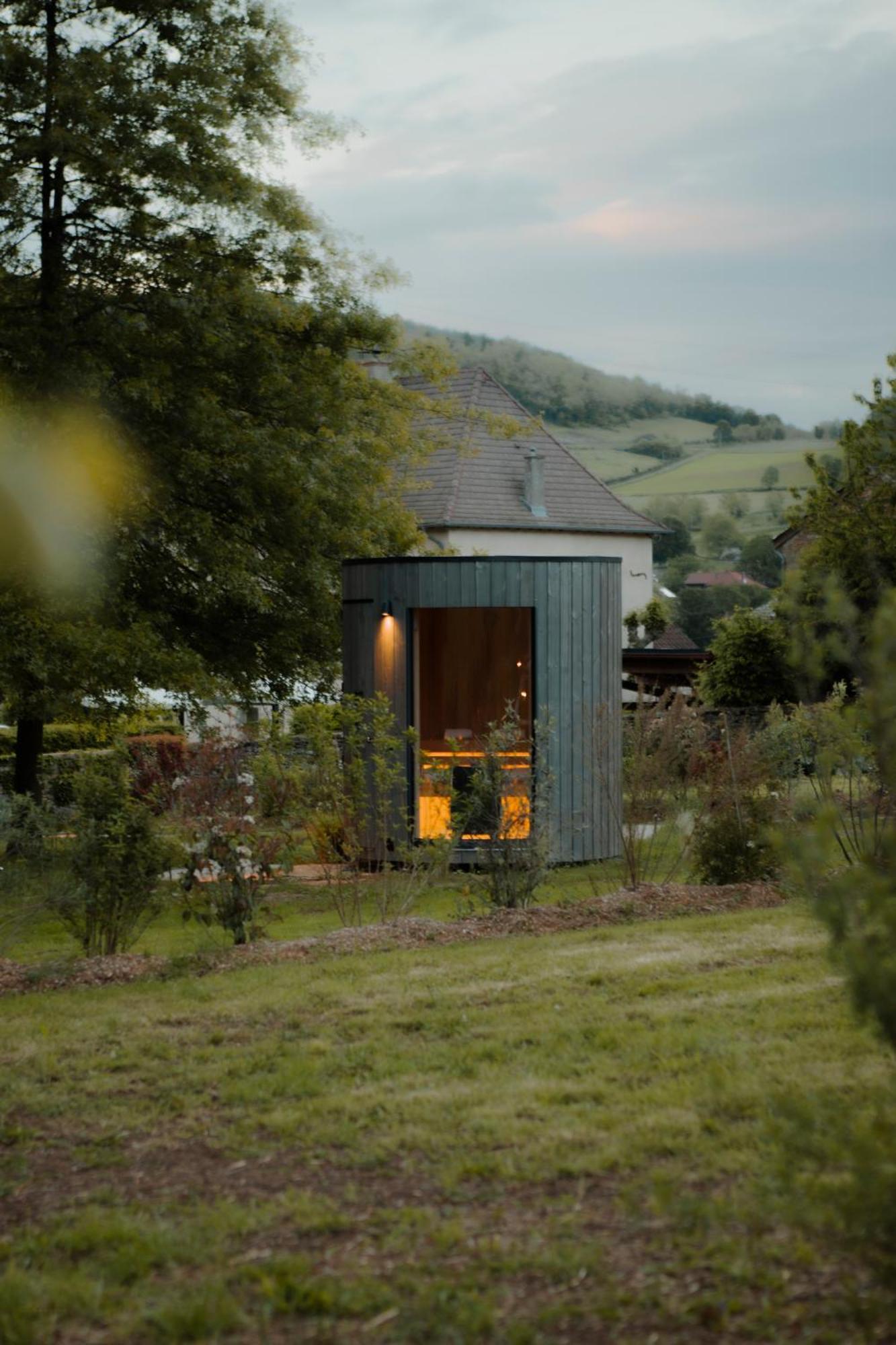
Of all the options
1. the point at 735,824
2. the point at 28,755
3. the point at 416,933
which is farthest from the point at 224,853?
the point at 28,755

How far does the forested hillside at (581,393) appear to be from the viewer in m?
63.3

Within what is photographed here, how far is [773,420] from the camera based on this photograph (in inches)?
2569

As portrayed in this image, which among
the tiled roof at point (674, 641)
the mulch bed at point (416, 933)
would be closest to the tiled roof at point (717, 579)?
the tiled roof at point (674, 641)

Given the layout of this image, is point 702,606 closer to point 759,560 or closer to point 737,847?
point 759,560

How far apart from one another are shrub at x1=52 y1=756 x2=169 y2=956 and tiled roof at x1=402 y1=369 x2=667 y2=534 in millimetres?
23915

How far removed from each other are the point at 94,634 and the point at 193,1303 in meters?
10.6

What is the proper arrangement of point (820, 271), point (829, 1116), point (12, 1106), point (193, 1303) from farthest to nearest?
1. point (820, 271)
2. point (12, 1106)
3. point (193, 1303)
4. point (829, 1116)

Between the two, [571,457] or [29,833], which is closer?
[29,833]

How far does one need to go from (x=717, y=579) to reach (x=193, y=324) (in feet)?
181

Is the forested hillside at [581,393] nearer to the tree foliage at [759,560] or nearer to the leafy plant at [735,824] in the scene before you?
the tree foliage at [759,560]

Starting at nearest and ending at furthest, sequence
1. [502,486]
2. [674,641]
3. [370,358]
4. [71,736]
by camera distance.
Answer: [370,358] < [71,736] < [502,486] < [674,641]

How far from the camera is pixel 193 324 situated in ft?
47.8

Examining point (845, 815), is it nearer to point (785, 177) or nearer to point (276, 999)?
point (276, 999)

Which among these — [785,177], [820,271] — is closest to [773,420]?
[820,271]
